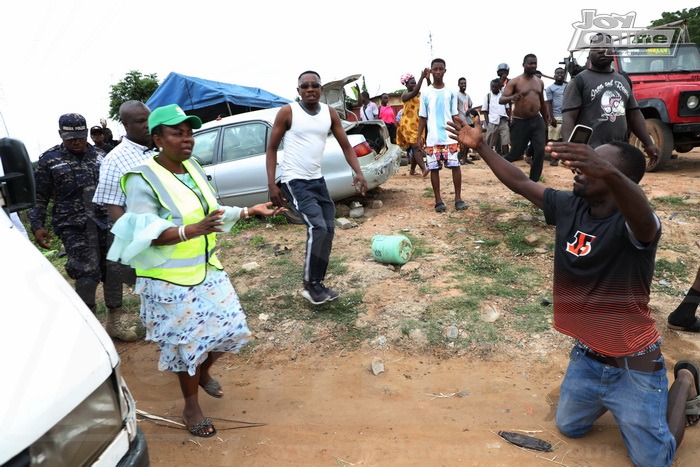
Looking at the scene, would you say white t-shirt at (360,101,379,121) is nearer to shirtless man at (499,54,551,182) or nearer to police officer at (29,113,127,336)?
shirtless man at (499,54,551,182)

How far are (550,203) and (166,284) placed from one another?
199cm

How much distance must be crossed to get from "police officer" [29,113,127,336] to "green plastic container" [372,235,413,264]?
2348mm

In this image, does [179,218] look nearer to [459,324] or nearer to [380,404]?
[380,404]

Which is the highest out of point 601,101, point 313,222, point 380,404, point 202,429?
point 601,101

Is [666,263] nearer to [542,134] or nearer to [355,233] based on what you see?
[542,134]

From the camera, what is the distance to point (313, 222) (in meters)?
4.02

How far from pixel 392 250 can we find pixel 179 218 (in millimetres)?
2589

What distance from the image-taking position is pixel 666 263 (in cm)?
468

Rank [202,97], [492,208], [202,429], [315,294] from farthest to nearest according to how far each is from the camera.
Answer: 1. [202,97]
2. [492,208]
3. [315,294]
4. [202,429]

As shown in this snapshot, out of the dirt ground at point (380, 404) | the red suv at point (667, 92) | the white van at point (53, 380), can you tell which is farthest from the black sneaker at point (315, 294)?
the red suv at point (667, 92)

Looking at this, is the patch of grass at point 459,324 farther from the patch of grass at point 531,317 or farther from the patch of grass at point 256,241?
the patch of grass at point 256,241

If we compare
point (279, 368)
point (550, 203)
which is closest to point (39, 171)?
point (279, 368)

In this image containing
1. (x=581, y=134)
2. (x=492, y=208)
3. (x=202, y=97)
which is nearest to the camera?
(x=581, y=134)

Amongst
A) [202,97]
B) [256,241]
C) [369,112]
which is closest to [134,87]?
[202,97]
